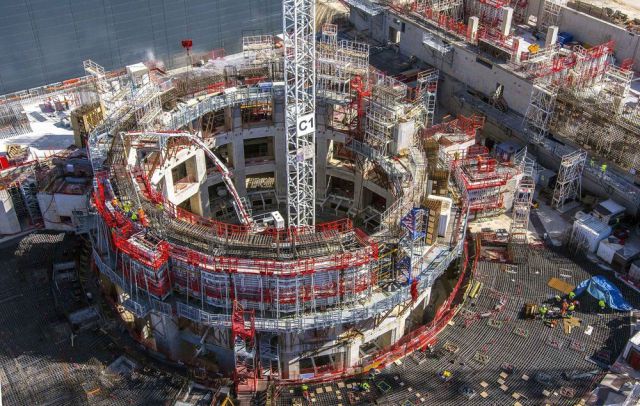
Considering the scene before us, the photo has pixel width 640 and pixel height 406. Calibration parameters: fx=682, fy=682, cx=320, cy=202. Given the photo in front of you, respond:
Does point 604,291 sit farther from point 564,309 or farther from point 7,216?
point 7,216

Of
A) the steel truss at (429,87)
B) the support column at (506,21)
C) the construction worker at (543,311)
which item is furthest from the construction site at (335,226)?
the construction worker at (543,311)

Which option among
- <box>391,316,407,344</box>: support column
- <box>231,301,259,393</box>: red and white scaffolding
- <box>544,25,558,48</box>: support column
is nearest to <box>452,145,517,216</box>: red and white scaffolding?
<box>391,316,407,344</box>: support column

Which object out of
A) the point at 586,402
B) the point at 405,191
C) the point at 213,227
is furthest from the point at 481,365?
the point at 213,227

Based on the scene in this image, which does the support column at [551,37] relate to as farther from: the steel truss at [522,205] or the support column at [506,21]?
the steel truss at [522,205]

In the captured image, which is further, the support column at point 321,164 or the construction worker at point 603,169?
the support column at point 321,164

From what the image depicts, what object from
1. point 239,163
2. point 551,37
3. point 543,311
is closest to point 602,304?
point 543,311

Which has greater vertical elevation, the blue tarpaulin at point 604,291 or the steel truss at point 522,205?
the steel truss at point 522,205
